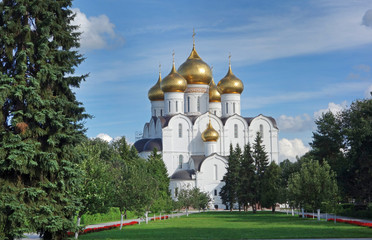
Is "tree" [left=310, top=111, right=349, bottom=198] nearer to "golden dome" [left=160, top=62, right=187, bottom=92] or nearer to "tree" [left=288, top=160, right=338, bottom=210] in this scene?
"tree" [left=288, top=160, right=338, bottom=210]

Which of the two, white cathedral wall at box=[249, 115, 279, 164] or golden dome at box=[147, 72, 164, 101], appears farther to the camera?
golden dome at box=[147, 72, 164, 101]

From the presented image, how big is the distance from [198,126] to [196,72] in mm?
7972

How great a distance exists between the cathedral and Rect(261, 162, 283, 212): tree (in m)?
14.2

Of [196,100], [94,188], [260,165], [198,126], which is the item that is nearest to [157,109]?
[196,100]

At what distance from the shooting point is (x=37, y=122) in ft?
60.8

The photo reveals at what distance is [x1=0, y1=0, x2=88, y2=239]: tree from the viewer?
17.7 meters

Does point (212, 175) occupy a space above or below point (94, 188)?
above

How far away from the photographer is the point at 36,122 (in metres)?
18.5

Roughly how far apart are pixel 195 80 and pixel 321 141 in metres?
26.7

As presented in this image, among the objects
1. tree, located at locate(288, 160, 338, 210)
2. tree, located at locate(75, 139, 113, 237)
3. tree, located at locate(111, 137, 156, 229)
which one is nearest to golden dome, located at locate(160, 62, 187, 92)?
tree, located at locate(288, 160, 338, 210)

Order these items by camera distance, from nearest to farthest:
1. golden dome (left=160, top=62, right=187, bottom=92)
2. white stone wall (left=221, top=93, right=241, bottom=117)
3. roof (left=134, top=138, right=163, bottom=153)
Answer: roof (left=134, top=138, right=163, bottom=153), golden dome (left=160, top=62, right=187, bottom=92), white stone wall (left=221, top=93, right=241, bottom=117)

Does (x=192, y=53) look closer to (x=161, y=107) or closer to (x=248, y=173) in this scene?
(x=161, y=107)

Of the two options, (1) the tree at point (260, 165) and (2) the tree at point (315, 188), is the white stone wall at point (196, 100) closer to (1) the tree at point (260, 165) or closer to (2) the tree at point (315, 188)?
(1) the tree at point (260, 165)

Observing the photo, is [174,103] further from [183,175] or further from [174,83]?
[183,175]
